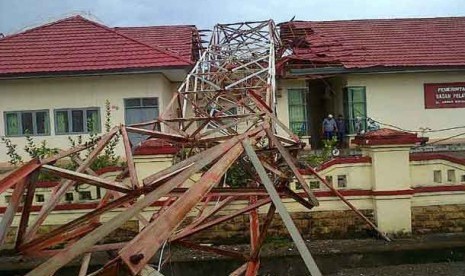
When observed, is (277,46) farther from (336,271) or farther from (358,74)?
(336,271)

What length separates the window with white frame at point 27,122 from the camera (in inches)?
620

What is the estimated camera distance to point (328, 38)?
62.4ft

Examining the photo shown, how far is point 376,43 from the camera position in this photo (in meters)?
18.3

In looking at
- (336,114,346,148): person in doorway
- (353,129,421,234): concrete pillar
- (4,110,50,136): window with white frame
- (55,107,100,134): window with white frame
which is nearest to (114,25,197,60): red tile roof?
(55,107,100,134): window with white frame

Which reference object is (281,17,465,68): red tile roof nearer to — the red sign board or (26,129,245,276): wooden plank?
the red sign board

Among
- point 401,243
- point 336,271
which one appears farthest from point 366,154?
point 336,271

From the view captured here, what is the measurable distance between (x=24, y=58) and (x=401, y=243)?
12.2m

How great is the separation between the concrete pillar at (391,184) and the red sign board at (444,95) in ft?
32.5

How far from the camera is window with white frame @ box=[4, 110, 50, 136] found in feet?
51.7

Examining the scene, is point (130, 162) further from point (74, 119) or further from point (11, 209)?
point (74, 119)

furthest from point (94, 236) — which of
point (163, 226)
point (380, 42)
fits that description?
point (380, 42)

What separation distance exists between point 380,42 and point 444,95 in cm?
276

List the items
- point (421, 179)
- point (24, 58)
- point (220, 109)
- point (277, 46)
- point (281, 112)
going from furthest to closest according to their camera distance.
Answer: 1. point (281, 112)
2. point (24, 58)
3. point (277, 46)
4. point (220, 109)
5. point (421, 179)

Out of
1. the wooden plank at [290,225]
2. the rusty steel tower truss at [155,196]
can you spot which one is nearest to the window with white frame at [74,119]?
the rusty steel tower truss at [155,196]
